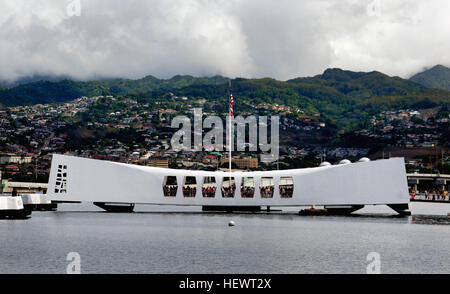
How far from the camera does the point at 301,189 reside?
2089 inches

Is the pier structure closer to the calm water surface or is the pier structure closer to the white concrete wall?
the white concrete wall

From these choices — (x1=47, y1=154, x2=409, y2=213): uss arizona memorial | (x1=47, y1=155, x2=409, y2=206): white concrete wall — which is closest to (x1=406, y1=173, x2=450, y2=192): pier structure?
(x1=47, y1=154, x2=409, y2=213): uss arizona memorial

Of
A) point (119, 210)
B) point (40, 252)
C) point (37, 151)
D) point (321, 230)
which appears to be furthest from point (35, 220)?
point (37, 151)

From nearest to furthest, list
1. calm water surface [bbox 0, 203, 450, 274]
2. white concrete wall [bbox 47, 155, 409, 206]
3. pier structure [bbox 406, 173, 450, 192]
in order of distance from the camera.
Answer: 1. calm water surface [bbox 0, 203, 450, 274]
2. white concrete wall [bbox 47, 155, 409, 206]
3. pier structure [bbox 406, 173, 450, 192]

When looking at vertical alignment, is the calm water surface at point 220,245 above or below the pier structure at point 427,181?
below

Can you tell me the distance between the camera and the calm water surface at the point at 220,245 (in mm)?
28062

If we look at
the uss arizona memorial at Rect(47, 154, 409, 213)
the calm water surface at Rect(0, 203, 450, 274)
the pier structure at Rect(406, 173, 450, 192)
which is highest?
the pier structure at Rect(406, 173, 450, 192)

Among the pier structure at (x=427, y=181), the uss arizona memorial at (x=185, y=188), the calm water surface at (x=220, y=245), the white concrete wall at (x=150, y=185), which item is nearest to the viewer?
the calm water surface at (x=220, y=245)

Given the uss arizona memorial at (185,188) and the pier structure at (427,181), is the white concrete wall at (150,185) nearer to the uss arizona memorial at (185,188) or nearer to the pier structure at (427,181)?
the uss arizona memorial at (185,188)

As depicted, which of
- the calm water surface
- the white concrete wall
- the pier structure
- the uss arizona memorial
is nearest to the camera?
the calm water surface

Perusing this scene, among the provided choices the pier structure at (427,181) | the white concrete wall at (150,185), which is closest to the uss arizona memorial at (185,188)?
the white concrete wall at (150,185)

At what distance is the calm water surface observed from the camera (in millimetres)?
28062

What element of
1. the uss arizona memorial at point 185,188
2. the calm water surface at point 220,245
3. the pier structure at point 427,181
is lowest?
the calm water surface at point 220,245
